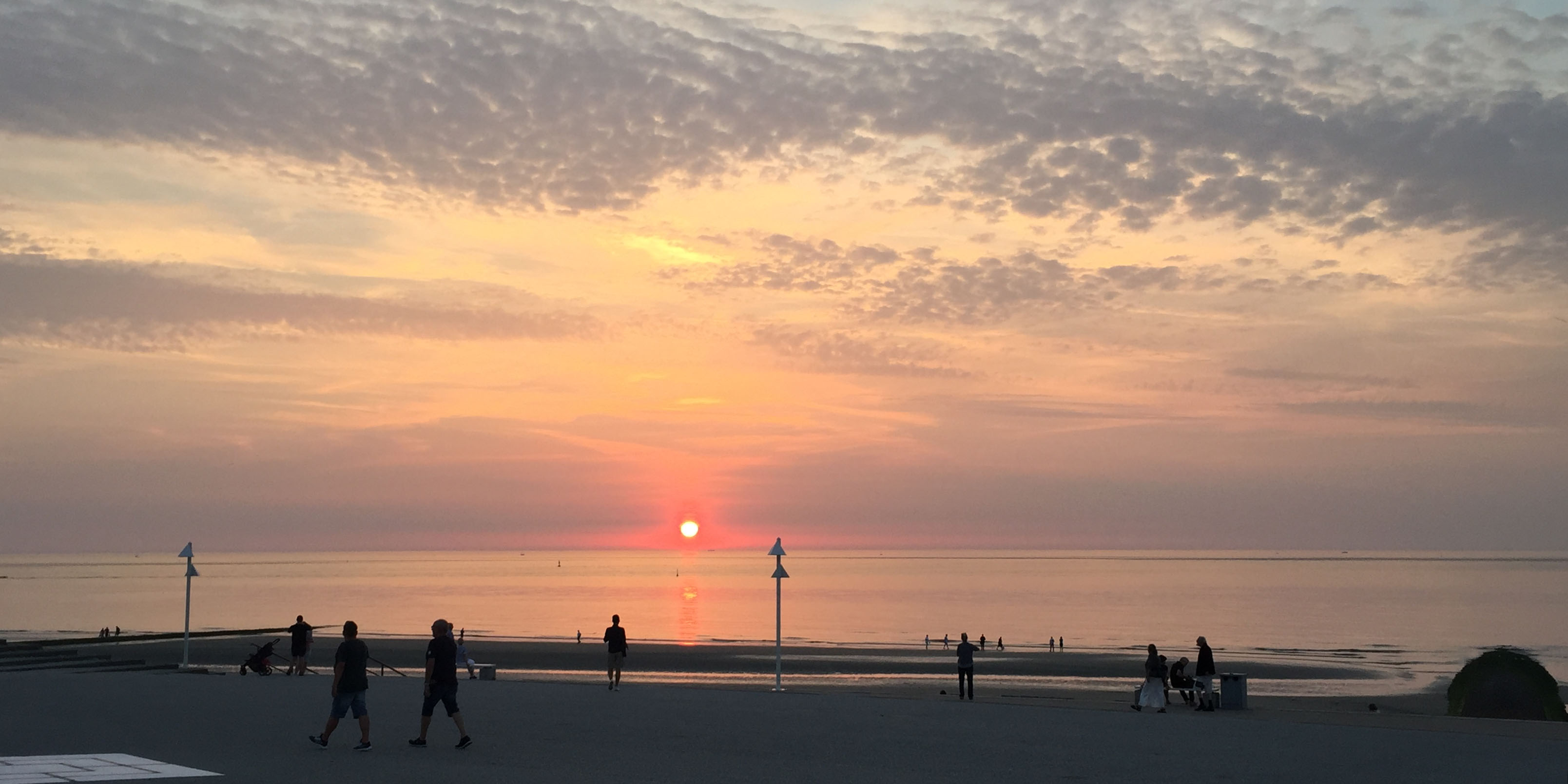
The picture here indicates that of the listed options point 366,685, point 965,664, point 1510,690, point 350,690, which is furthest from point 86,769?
point 1510,690

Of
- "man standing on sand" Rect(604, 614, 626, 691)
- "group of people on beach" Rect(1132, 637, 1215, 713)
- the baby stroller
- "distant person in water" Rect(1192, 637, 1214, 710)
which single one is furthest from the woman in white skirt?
the baby stroller

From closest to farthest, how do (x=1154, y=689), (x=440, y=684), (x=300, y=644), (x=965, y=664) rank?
1. (x=440, y=684)
2. (x=1154, y=689)
3. (x=965, y=664)
4. (x=300, y=644)

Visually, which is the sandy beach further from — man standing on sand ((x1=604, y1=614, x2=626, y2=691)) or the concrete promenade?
the concrete promenade

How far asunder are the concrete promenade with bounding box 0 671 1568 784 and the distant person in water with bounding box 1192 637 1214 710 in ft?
6.36

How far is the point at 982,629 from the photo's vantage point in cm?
9700

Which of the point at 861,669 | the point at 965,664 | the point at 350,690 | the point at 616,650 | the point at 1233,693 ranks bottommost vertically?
the point at 861,669

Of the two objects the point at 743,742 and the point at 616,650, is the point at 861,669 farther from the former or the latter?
the point at 743,742

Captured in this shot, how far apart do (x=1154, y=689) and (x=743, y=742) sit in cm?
1056

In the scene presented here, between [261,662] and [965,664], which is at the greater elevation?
[965,664]

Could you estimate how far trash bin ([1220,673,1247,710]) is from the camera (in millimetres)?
23359

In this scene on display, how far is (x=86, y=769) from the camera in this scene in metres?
13.3

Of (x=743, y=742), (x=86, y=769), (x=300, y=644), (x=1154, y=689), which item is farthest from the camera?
(x=300, y=644)

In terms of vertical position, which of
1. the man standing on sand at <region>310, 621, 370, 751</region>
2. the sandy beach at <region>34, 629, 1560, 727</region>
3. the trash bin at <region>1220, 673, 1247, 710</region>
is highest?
the man standing on sand at <region>310, 621, 370, 751</region>

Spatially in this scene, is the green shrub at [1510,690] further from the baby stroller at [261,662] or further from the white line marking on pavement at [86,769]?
the baby stroller at [261,662]
